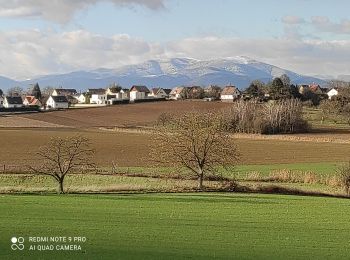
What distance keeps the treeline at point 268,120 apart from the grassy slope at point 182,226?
235 feet

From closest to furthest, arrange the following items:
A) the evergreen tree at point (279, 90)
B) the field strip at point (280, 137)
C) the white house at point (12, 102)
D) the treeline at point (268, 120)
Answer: the field strip at point (280, 137), the treeline at point (268, 120), the evergreen tree at point (279, 90), the white house at point (12, 102)

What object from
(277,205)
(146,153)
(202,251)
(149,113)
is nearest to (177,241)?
(202,251)

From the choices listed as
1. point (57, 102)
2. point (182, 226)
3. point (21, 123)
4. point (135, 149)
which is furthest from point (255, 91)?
point (182, 226)

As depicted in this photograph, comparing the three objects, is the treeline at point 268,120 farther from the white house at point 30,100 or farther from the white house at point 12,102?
the white house at point 30,100

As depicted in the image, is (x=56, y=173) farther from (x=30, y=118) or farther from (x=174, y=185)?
(x=30, y=118)

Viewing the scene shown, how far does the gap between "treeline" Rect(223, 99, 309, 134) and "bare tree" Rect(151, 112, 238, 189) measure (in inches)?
2400

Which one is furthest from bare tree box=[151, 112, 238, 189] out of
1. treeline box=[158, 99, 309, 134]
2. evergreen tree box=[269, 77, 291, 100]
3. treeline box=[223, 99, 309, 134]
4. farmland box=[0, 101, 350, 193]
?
evergreen tree box=[269, 77, 291, 100]

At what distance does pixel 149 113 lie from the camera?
13200 cm

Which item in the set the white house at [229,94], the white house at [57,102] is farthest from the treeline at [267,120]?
the white house at [57,102]

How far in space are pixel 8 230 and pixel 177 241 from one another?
6565 mm

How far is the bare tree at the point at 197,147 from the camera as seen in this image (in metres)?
45.1

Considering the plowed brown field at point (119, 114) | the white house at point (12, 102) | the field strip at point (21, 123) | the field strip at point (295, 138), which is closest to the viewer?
the field strip at point (295, 138)

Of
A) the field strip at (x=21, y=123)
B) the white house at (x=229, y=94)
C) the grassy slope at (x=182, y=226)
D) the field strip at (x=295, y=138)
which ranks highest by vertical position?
the white house at (x=229, y=94)

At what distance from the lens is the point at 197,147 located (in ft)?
149
